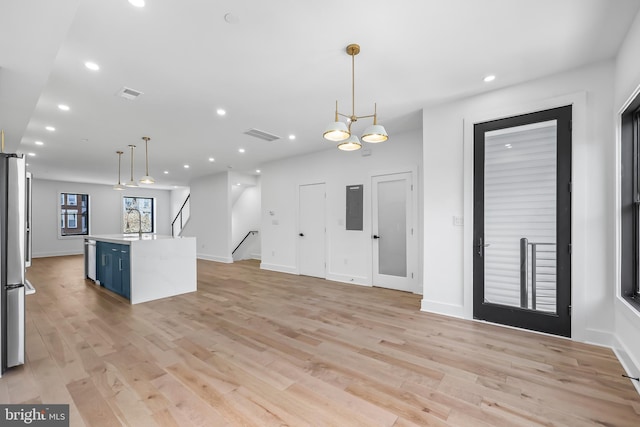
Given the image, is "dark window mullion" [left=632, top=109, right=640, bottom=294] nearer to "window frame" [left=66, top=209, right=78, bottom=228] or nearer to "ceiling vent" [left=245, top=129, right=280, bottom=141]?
"ceiling vent" [left=245, top=129, right=280, bottom=141]

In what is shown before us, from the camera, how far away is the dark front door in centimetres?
312

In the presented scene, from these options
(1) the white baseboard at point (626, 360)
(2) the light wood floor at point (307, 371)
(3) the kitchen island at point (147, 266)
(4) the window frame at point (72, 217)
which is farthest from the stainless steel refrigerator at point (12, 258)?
(4) the window frame at point (72, 217)

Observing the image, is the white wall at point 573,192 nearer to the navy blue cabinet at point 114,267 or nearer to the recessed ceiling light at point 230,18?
the recessed ceiling light at point 230,18

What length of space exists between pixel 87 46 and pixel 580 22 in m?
4.25

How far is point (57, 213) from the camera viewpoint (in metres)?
10.4

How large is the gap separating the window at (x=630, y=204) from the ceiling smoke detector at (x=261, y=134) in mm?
4617

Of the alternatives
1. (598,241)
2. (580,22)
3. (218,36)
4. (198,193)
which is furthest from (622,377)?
(198,193)

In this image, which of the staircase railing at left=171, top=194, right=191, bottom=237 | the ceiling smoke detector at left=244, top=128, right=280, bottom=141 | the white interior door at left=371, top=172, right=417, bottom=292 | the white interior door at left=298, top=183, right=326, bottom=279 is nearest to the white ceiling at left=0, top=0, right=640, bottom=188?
the ceiling smoke detector at left=244, top=128, right=280, bottom=141

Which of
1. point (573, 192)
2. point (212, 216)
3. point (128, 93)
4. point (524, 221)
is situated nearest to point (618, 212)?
point (573, 192)

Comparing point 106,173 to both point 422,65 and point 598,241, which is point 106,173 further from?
point 598,241

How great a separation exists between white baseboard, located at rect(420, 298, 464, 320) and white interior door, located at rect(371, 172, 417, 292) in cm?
111

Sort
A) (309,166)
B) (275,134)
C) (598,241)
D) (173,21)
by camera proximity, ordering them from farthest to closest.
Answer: (309,166) < (275,134) < (598,241) < (173,21)

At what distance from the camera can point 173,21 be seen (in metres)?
2.27

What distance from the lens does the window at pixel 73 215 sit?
34.9ft
